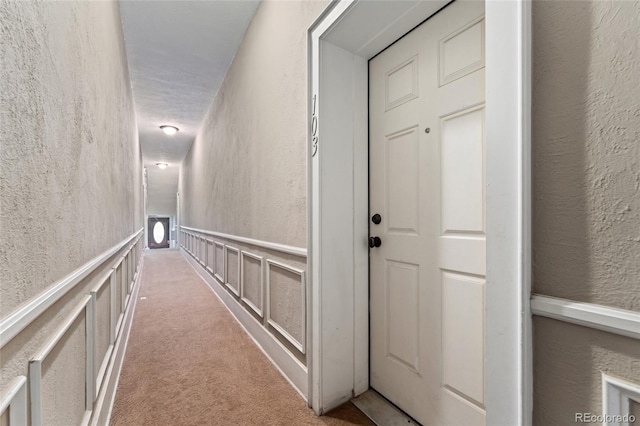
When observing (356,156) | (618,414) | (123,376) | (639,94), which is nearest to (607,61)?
(639,94)

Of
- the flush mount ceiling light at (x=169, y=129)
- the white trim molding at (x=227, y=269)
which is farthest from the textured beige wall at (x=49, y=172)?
the flush mount ceiling light at (x=169, y=129)

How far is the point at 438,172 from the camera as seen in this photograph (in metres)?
1.23

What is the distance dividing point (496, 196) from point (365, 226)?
2.98 ft

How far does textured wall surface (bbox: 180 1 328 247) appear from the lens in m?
1.65

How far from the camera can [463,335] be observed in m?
1.13

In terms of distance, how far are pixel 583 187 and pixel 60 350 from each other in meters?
1.37

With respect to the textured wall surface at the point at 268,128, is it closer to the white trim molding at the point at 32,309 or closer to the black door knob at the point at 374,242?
the black door knob at the point at 374,242

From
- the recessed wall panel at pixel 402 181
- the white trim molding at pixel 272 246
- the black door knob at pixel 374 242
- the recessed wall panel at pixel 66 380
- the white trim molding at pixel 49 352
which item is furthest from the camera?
the white trim molding at pixel 272 246

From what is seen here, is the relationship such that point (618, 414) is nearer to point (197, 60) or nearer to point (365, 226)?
point (365, 226)

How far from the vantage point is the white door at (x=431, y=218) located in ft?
3.61

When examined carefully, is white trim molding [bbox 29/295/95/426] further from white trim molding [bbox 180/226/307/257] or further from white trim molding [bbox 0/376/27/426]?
white trim molding [bbox 180/226/307/257]

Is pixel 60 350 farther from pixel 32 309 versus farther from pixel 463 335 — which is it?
pixel 463 335

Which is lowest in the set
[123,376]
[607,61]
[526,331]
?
[123,376]

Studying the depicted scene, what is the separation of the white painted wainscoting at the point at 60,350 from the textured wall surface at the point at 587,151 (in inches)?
42.0
